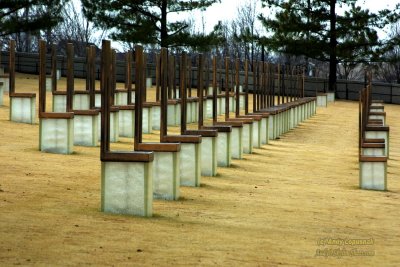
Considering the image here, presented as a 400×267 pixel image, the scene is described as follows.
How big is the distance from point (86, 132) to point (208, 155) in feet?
11.2

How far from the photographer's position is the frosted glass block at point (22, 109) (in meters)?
24.2

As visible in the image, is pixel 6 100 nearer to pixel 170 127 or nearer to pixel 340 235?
pixel 170 127

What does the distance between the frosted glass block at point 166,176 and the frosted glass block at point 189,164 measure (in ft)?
6.00

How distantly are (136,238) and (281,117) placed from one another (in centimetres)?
2554

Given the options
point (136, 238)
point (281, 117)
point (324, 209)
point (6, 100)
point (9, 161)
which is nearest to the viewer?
point (136, 238)

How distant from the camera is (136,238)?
33.6 ft

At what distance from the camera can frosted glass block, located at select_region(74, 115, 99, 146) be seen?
2005 cm

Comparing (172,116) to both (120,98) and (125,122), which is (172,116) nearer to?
(120,98)

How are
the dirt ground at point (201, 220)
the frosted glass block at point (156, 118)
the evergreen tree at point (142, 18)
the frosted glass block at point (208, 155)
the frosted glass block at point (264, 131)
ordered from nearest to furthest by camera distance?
the dirt ground at point (201, 220), the frosted glass block at point (208, 155), the frosted glass block at point (156, 118), the frosted glass block at point (264, 131), the evergreen tree at point (142, 18)

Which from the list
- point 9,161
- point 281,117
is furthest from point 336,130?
point 9,161

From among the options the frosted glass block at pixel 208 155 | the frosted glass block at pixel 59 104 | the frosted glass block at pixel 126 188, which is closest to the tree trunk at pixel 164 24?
the frosted glass block at pixel 59 104

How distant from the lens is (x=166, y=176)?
13484 millimetres

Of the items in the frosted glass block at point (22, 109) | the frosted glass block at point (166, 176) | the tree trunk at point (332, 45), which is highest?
the tree trunk at point (332, 45)

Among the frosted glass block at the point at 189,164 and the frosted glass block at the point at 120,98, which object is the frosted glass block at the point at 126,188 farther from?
the frosted glass block at the point at 120,98
